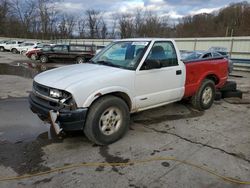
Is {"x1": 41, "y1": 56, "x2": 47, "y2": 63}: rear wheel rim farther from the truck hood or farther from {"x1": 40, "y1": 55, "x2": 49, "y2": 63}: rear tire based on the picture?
the truck hood

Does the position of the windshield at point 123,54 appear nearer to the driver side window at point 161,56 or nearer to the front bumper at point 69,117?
the driver side window at point 161,56

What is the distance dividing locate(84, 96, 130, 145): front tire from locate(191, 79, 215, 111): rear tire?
2.48 metres

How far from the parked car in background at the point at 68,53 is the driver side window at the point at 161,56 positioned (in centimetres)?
1637

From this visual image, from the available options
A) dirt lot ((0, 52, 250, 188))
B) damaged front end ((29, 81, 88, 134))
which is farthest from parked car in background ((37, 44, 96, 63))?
damaged front end ((29, 81, 88, 134))

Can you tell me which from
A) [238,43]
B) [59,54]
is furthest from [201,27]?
[59,54]

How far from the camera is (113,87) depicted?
4.21 m

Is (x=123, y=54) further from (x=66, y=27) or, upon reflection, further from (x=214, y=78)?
(x=66, y=27)

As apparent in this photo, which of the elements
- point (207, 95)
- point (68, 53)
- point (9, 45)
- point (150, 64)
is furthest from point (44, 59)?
point (150, 64)

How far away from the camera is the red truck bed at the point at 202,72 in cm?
582

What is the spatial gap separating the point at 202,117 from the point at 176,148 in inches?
78.5

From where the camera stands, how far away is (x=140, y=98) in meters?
4.75

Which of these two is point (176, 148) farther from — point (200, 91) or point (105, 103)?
point (200, 91)

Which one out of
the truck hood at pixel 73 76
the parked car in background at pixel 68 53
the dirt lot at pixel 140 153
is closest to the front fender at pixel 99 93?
the truck hood at pixel 73 76

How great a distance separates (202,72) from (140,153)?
309 centimetres
